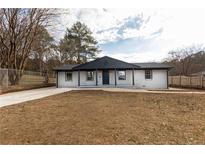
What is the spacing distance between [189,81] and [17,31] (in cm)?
1946

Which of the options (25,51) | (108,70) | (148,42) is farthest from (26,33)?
(148,42)

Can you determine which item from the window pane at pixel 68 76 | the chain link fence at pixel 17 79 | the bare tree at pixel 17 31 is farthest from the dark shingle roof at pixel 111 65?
the bare tree at pixel 17 31

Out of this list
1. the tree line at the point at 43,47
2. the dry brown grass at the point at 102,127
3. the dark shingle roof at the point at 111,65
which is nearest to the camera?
the dry brown grass at the point at 102,127

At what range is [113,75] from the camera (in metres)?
21.5

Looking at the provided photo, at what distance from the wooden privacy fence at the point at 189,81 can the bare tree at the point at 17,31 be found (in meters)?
16.4

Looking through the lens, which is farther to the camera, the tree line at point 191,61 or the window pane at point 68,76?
the tree line at point 191,61

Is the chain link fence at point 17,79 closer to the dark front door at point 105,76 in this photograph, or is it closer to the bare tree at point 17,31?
the bare tree at point 17,31

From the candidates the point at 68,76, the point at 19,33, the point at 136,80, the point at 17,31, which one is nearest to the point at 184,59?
the point at 136,80

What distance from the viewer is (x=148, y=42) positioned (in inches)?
898

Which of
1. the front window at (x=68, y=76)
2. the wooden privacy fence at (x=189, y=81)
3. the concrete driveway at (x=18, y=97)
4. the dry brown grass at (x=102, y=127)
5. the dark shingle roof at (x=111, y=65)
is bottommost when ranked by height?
the dry brown grass at (x=102, y=127)

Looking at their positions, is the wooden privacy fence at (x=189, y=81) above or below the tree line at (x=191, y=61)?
below

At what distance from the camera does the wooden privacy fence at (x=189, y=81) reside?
1917cm

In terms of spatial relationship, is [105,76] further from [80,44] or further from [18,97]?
[80,44]
